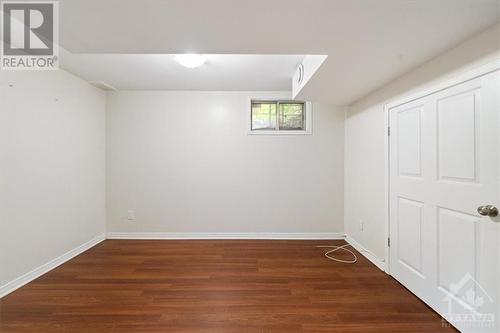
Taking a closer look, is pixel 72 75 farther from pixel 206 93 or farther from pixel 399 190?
pixel 399 190

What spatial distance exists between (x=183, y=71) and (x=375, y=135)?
2.63 meters

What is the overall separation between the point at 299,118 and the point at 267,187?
133cm

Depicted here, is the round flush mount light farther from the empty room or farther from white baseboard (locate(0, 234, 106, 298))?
white baseboard (locate(0, 234, 106, 298))

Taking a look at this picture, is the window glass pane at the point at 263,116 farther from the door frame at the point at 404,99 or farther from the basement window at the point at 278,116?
the door frame at the point at 404,99

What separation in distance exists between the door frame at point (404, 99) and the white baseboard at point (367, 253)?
109 mm

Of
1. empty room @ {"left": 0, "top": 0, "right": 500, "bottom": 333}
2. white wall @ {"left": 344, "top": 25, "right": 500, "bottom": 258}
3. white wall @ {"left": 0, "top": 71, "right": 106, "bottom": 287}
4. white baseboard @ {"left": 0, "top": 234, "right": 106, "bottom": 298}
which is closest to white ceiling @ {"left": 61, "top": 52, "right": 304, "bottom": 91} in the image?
empty room @ {"left": 0, "top": 0, "right": 500, "bottom": 333}

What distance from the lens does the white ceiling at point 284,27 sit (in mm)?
1361

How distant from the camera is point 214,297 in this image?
7.13 feet

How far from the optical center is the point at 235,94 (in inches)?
154

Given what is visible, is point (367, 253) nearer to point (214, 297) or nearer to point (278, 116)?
point (214, 297)

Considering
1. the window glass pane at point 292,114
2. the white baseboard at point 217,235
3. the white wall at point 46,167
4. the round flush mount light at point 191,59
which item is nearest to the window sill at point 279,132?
the window glass pane at point 292,114

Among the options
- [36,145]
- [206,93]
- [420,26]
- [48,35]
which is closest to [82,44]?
[48,35]

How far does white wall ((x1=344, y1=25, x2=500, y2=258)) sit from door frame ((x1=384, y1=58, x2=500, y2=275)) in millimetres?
42

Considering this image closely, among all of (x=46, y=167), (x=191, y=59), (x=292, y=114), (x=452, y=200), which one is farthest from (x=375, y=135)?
(x=46, y=167)
